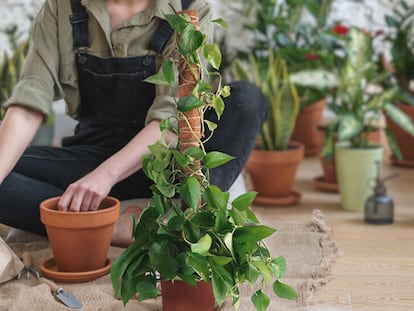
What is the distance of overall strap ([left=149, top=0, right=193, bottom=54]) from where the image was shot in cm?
224

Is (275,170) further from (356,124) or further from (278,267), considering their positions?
(278,267)

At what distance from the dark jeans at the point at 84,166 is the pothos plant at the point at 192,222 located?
54 cm

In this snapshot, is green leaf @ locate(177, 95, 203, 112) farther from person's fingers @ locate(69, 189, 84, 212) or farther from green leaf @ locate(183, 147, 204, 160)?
person's fingers @ locate(69, 189, 84, 212)

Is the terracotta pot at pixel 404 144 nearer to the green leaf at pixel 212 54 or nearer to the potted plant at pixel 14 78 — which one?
the potted plant at pixel 14 78

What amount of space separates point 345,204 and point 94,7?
120cm

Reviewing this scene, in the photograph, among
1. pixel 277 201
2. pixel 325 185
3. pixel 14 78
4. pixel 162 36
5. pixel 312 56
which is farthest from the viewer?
pixel 14 78

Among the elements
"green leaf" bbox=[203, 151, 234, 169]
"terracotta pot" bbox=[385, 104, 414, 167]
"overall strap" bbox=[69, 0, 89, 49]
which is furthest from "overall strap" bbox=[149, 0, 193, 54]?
"terracotta pot" bbox=[385, 104, 414, 167]

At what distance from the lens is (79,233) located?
200 cm

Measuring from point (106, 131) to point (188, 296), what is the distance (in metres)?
0.83

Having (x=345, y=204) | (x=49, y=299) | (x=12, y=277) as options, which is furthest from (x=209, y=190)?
(x=345, y=204)

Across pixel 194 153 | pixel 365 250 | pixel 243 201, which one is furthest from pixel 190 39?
pixel 365 250

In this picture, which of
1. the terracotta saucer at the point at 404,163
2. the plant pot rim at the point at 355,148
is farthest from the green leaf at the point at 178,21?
the terracotta saucer at the point at 404,163

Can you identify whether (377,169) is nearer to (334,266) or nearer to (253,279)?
(334,266)

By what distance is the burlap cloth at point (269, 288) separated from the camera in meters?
1.91
